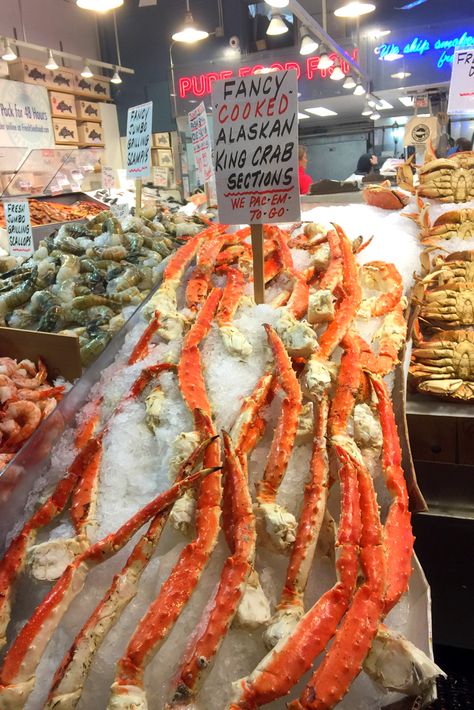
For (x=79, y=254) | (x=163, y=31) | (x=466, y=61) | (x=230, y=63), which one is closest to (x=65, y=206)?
(x=79, y=254)

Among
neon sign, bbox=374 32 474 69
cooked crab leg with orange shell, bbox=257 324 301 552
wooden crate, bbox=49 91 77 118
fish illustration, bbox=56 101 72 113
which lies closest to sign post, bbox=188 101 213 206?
cooked crab leg with orange shell, bbox=257 324 301 552

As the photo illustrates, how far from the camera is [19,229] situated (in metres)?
3.49

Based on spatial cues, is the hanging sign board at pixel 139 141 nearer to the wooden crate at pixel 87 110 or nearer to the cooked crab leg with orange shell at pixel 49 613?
the cooked crab leg with orange shell at pixel 49 613

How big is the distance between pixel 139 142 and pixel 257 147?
5.91 feet

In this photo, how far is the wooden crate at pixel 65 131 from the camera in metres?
11.2

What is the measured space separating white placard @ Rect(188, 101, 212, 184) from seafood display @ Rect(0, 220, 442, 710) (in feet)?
6.56

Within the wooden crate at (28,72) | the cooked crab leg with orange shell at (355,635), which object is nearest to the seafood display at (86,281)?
the cooked crab leg with orange shell at (355,635)

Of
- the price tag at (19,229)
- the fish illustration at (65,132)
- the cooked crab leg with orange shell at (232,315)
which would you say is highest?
the fish illustration at (65,132)

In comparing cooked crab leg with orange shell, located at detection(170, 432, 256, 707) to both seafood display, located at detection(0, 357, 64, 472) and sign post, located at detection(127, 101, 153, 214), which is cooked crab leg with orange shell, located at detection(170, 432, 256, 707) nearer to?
seafood display, located at detection(0, 357, 64, 472)

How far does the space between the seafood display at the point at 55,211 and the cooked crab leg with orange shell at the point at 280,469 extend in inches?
163

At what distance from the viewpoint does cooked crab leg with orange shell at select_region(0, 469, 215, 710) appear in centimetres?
102

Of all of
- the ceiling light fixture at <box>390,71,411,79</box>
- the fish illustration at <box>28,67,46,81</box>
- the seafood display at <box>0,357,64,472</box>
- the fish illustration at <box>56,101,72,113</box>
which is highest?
the fish illustration at <box>28,67,46,81</box>

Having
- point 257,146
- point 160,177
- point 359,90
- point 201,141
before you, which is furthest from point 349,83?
point 257,146

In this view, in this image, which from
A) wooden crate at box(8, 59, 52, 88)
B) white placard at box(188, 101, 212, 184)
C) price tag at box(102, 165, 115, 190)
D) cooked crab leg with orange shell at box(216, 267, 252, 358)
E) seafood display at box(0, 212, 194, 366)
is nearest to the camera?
cooked crab leg with orange shell at box(216, 267, 252, 358)
